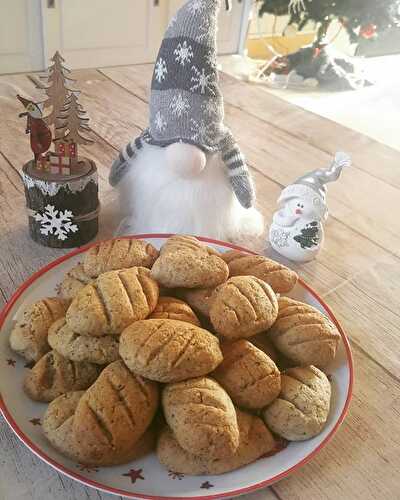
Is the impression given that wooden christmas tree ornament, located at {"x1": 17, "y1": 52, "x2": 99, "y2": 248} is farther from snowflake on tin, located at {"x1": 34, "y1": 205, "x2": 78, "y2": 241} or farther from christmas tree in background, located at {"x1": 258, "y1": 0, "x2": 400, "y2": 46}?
christmas tree in background, located at {"x1": 258, "y1": 0, "x2": 400, "y2": 46}

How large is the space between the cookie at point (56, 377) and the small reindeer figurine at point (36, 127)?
1.20 feet

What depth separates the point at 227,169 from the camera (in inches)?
34.5

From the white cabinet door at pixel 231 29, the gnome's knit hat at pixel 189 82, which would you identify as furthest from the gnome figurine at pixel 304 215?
the white cabinet door at pixel 231 29

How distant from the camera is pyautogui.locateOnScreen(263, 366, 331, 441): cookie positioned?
53 centimetres

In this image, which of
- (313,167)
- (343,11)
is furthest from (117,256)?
(343,11)

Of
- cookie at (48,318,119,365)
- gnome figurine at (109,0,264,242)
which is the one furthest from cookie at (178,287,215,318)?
gnome figurine at (109,0,264,242)

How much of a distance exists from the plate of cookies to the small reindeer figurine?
0.23 meters

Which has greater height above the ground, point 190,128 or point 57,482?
point 190,128

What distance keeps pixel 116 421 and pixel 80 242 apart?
1.49ft

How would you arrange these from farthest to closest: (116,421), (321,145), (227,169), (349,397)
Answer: (321,145) → (227,169) → (349,397) → (116,421)

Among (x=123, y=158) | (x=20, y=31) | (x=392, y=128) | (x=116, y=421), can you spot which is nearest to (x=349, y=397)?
(x=116, y=421)

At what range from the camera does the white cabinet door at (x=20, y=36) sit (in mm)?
1838

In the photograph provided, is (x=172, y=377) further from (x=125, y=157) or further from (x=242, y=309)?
(x=125, y=157)

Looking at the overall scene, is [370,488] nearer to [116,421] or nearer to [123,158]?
[116,421]
